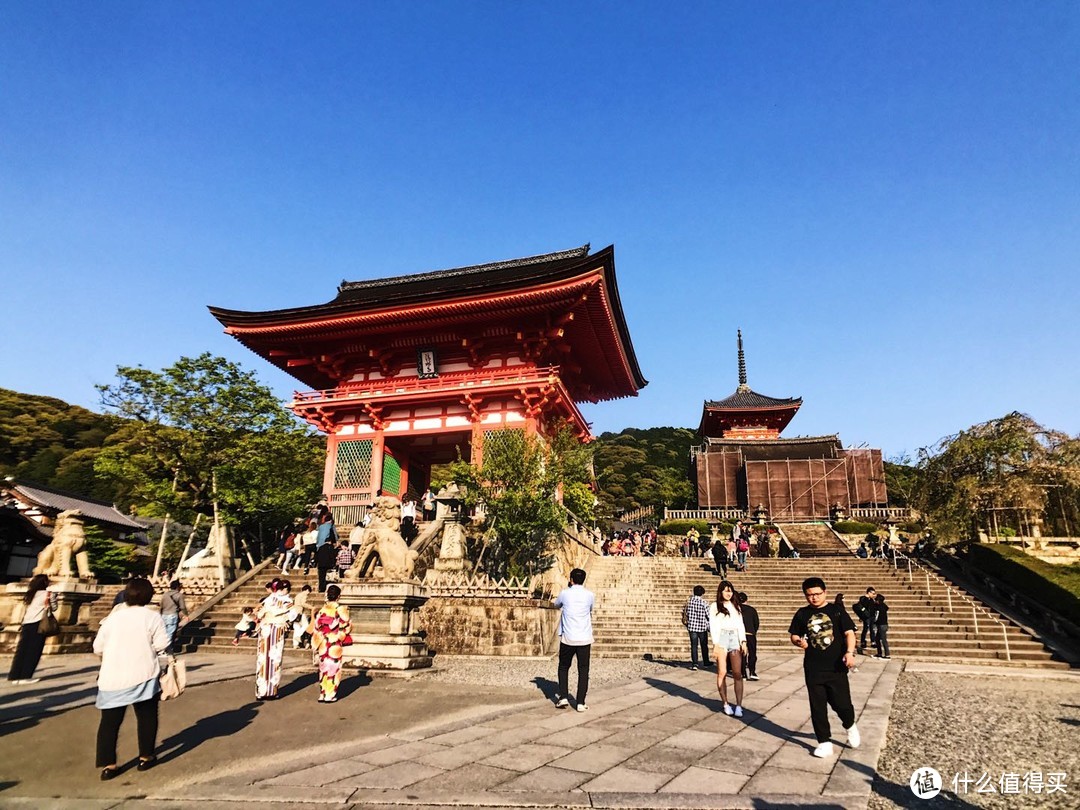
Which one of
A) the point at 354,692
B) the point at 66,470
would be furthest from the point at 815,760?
the point at 66,470

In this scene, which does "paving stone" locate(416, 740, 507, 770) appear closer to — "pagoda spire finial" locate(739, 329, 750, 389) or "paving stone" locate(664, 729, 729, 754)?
"paving stone" locate(664, 729, 729, 754)

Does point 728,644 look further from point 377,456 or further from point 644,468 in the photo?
point 644,468

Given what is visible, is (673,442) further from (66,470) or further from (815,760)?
(815,760)

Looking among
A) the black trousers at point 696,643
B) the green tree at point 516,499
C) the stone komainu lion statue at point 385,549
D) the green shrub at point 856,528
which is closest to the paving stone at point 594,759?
the stone komainu lion statue at point 385,549

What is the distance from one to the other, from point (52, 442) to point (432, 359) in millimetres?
48591

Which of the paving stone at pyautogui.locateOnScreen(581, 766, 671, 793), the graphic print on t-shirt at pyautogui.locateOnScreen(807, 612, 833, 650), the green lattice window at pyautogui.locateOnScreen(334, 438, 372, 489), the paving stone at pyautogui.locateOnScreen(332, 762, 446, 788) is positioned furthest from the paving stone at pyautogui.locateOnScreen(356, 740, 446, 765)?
the green lattice window at pyautogui.locateOnScreen(334, 438, 372, 489)

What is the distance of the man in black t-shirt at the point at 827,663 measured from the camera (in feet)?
16.5

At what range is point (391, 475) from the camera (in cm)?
2316

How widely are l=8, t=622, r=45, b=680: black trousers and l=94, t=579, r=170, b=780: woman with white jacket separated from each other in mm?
5499

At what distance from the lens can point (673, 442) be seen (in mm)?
72500

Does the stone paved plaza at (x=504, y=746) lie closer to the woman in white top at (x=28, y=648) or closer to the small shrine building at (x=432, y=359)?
the woman in white top at (x=28, y=648)

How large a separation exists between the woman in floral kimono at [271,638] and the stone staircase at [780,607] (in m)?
7.83

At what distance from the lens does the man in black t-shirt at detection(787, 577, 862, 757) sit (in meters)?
5.02

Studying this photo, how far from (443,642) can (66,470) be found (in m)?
49.8
